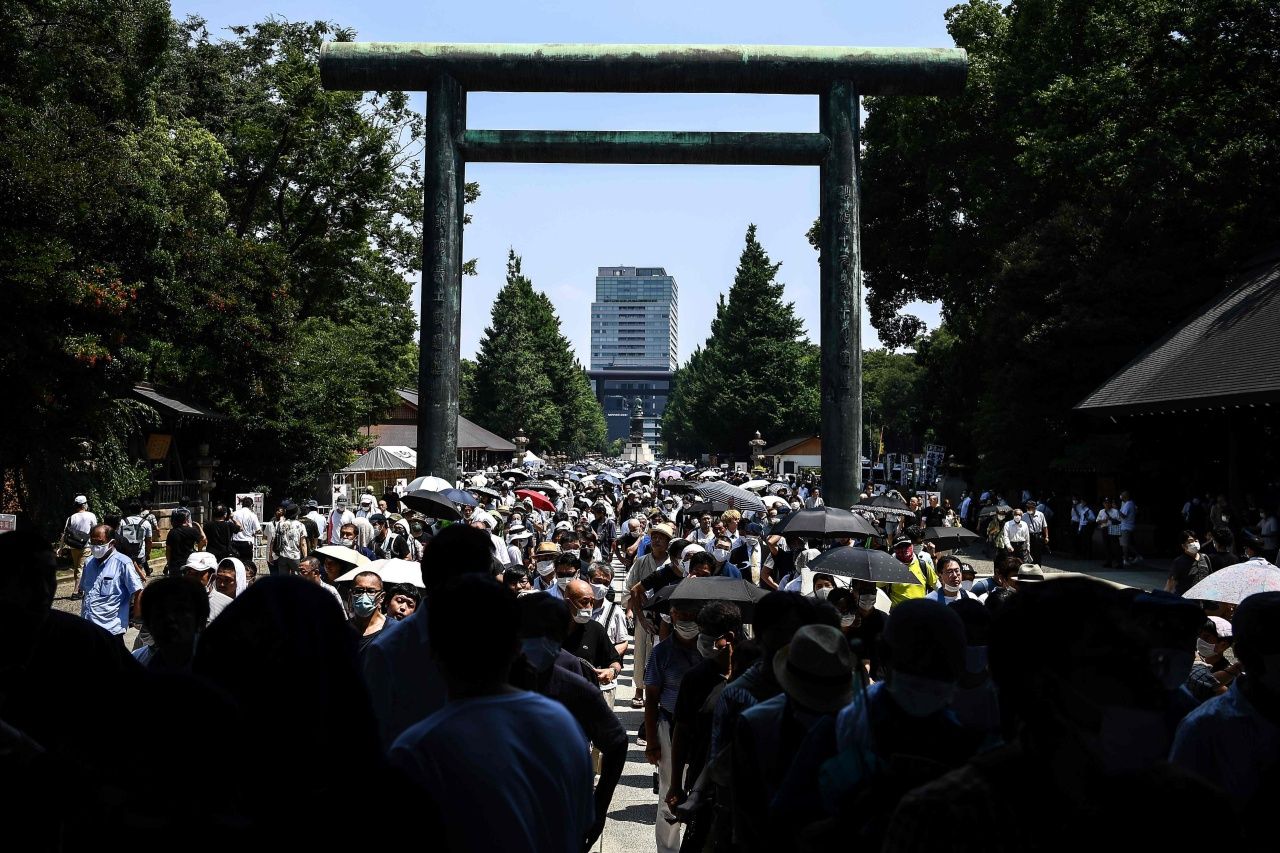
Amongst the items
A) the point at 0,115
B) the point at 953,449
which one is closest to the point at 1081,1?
the point at 953,449

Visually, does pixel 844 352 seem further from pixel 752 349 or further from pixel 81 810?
pixel 752 349

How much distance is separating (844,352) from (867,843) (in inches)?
369

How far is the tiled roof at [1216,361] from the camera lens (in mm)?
17203

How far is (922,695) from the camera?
273 centimetres

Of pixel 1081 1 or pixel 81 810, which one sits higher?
pixel 1081 1

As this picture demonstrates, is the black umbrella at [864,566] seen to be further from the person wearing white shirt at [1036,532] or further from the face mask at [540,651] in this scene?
the person wearing white shirt at [1036,532]

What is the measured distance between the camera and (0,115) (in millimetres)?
17078

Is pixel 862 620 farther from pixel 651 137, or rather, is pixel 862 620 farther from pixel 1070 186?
pixel 1070 186

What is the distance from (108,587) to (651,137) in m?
6.70

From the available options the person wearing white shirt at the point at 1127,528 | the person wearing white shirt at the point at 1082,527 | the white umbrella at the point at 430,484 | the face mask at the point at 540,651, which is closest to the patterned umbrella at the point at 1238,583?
the face mask at the point at 540,651

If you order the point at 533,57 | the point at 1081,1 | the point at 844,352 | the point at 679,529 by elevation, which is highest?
the point at 1081,1

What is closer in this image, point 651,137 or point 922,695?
point 922,695

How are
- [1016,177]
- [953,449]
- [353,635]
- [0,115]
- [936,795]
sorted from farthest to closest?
[953,449] → [1016,177] → [0,115] → [353,635] → [936,795]

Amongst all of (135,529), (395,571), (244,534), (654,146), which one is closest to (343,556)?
(395,571)
